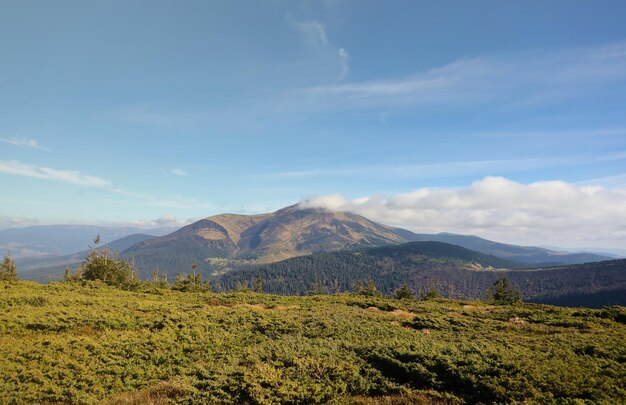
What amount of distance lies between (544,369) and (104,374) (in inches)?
752

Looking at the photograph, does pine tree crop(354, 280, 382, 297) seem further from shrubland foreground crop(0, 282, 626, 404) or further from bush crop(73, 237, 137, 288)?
shrubland foreground crop(0, 282, 626, 404)

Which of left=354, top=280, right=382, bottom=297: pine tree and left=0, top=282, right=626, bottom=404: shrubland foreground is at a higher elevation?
left=0, top=282, right=626, bottom=404: shrubland foreground

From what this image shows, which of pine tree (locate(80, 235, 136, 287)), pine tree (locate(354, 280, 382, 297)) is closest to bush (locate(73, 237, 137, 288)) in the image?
pine tree (locate(80, 235, 136, 287))

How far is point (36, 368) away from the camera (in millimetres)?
14758

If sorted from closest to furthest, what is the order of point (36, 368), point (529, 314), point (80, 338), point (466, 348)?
point (36, 368) < point (466, 348) < point (80, 338) < point (529, 314)

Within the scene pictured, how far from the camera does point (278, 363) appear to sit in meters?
14.1

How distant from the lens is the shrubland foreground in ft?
38.2

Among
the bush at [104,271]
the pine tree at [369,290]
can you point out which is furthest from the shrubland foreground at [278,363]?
the pine tree at [369,290]

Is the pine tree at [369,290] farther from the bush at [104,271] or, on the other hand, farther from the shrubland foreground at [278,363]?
the shrubland foreground at [278,363]

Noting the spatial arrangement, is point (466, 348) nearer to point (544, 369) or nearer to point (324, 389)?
point (544, 369)

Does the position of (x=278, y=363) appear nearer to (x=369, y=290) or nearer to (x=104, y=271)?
(x=104, y=271)

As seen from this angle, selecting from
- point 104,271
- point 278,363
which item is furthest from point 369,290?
point 278,363

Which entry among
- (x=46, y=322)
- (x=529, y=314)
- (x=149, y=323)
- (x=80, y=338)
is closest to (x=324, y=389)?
(x=80, y=338)

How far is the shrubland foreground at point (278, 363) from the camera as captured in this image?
11656 mm
